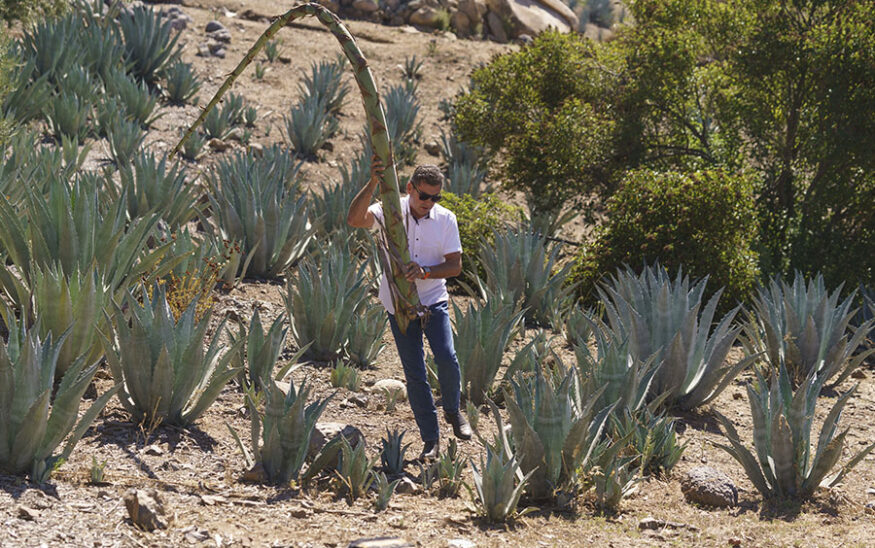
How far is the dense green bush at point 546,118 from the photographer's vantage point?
33.0 feet

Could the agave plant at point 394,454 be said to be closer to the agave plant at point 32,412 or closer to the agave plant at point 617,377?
the agave plant at point 617,377

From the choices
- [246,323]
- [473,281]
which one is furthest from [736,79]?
[246,323]

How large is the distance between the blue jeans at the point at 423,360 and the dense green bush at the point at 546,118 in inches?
238

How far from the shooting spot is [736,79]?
10.2 meters

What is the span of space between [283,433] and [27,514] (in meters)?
1.02

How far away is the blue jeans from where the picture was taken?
13.7 ft

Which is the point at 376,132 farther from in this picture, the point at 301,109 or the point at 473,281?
the point at 301,109

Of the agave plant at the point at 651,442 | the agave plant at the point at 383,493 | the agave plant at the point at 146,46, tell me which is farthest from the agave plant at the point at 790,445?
the agave plant at the point at 146,46

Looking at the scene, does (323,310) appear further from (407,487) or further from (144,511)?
(144,511)

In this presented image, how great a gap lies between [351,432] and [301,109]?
8049 mm

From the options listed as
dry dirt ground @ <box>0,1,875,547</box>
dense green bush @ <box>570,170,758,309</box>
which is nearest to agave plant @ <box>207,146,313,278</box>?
dry dirt ground @ <box>0,1,875,547</box>

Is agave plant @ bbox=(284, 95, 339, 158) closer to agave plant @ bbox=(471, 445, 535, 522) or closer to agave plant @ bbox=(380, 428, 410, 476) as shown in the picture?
agave plant @ bbox=(380, 428, 410, 476)

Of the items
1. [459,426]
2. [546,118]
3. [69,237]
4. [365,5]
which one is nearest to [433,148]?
[546,118]

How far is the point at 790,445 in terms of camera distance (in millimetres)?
4305
